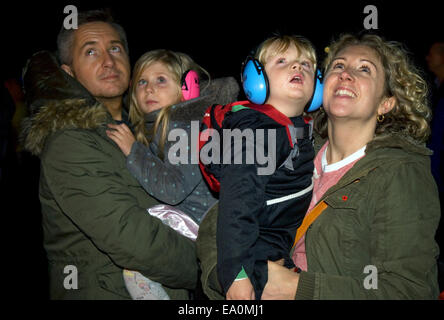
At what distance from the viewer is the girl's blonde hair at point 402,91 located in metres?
1.87

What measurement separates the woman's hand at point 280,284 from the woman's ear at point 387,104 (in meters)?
1.09

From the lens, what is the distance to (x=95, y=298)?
1837 mm

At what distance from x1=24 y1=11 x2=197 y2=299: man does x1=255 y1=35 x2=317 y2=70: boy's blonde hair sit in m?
1.05

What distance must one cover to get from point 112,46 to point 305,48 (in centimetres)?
150

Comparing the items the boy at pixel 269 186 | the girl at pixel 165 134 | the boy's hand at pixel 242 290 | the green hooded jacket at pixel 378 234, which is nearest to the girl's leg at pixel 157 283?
the girl at pixel 165 134

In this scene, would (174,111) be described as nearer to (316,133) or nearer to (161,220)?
(161,220)

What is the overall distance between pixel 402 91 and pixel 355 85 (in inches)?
12.7

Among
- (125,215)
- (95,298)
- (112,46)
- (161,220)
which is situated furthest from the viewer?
(112,46)

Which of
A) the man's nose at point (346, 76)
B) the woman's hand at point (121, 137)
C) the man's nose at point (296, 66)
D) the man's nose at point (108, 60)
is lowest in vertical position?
the woman's hand at point (121, 137)

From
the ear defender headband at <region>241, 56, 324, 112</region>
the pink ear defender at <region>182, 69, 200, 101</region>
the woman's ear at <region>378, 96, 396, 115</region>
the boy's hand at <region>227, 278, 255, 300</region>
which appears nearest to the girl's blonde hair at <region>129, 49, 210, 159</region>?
the pink ear defender at <region>182, 69, 200, 101</region>

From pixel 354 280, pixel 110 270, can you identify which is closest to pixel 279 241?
pixel 354 280

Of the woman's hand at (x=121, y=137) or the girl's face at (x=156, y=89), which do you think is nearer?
the woman's hand at (x=121, y=137)

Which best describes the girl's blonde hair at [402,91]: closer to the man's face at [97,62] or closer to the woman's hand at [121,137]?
the woman's hand at [121,137]

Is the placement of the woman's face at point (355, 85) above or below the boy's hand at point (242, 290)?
above
